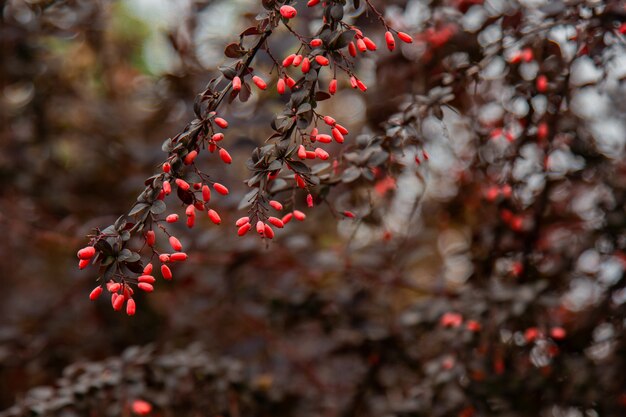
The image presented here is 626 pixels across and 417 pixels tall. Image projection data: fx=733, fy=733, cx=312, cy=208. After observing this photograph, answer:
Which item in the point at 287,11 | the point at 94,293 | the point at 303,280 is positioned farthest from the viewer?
the point at 303,280

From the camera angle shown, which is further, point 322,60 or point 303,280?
point 303,280

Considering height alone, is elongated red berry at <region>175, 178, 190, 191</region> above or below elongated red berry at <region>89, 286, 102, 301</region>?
above

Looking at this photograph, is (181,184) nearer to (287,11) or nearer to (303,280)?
(287,11)

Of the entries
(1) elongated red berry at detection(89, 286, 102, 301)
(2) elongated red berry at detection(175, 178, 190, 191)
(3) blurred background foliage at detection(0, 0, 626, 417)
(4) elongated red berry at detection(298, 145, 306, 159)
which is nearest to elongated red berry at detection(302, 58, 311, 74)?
(4) elongated red berry at detection(298, 145, 306, 159)

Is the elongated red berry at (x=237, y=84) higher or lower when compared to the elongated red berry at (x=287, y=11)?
lower

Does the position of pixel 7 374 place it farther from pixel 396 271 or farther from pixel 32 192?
pixel 396 271

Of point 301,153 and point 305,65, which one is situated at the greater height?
point 305,65

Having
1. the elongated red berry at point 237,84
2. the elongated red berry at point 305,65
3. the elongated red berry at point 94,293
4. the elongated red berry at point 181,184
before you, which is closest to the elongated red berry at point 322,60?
the elongated red berry at point 305,65

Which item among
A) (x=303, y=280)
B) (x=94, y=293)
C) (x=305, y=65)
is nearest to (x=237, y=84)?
(x=305, y=65)

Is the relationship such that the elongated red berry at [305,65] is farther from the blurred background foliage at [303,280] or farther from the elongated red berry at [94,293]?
the elongated red berry at [94,293]

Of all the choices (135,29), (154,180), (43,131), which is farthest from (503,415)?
(135,29)

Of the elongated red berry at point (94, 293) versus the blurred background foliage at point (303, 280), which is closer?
the elongated red berry at point (94, 293)

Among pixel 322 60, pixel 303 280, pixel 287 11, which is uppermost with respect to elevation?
pixel 287 11

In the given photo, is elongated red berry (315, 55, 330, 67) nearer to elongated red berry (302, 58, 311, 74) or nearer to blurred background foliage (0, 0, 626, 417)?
elongated red berry (302, 58, 311, 74)
